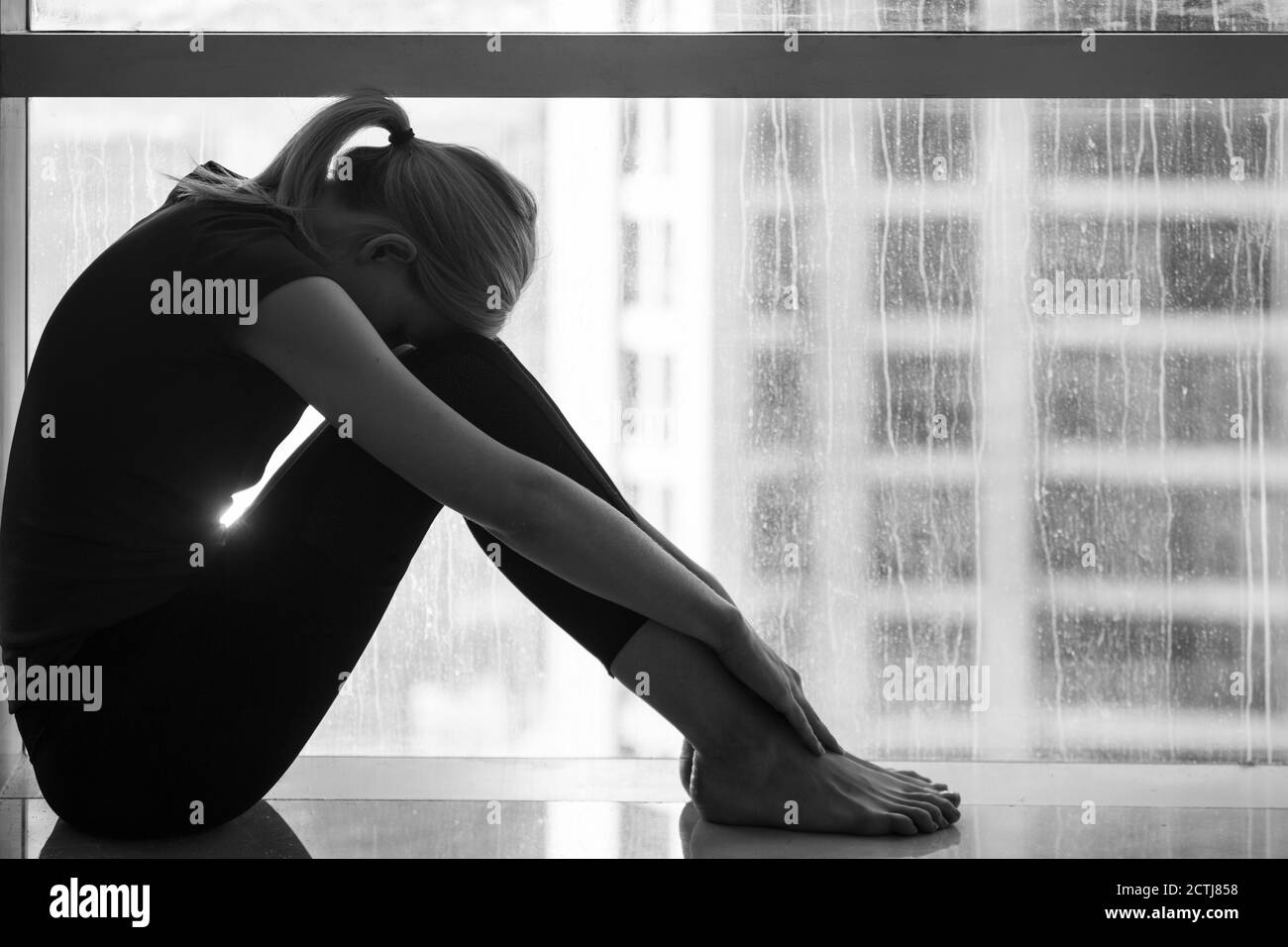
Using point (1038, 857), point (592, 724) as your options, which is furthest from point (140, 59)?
point (1038, 857)

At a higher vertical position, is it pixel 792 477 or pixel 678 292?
pixel 678 292

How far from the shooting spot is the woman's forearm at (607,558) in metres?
1.11

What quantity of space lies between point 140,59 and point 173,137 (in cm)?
13

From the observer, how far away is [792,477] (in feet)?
5.42

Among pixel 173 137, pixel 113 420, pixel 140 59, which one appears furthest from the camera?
pixel 173 137

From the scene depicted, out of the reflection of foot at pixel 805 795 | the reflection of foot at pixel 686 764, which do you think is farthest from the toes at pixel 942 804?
the reflection of foot at pixel 686 764

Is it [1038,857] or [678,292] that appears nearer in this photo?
[1038,857]

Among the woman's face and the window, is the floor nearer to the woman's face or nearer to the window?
the window

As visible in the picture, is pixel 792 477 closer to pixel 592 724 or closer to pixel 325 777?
pixel 592 724

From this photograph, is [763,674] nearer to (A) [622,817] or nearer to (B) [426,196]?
(A) [622,817]

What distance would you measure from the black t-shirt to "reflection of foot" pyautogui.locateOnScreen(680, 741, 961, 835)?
59 centimetres

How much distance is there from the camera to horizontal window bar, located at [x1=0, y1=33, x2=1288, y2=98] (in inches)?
59.1

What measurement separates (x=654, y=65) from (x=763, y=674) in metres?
0.80
